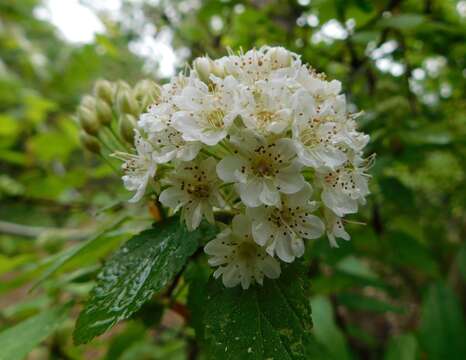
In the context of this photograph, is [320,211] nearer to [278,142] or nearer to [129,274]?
[278,142]

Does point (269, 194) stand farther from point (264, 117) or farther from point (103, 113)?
point (103, 113)

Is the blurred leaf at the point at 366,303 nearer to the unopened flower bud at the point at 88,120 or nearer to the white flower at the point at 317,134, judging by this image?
the white flower at the point at 317,134

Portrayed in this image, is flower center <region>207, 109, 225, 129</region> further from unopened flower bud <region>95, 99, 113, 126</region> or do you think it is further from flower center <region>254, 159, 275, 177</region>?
unopened flower bud <region>95, 99, 113, 126</region>

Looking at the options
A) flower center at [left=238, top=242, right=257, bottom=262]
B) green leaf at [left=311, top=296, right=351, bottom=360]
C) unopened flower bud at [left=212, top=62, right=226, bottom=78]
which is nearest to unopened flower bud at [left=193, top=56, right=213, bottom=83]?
unopened flower bud at [left=212, top=62, right=226, bottom=78]

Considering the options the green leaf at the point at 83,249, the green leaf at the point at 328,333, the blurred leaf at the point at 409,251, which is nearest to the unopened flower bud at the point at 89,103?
the green leaf at the point at 83,249

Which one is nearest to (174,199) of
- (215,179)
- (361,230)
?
(215,179)

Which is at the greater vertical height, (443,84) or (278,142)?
(278,142)
